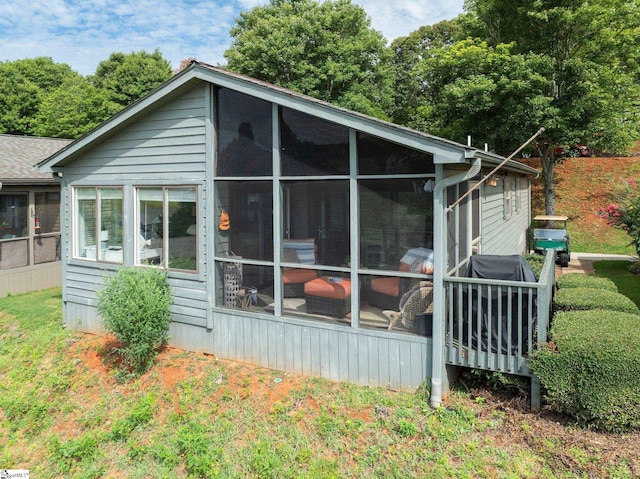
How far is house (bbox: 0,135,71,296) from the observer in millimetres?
10227

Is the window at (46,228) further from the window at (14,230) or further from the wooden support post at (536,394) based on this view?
the wooden support post at (536,394)

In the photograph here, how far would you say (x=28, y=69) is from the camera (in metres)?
29.2

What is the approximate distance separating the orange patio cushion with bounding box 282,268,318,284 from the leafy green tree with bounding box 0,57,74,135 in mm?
27356

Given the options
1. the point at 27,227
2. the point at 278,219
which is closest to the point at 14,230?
the point at 27,227

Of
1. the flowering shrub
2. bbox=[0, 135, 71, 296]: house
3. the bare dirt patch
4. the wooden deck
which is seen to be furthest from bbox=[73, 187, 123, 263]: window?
the flowering shrub

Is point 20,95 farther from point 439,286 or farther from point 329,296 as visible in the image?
point 439,286

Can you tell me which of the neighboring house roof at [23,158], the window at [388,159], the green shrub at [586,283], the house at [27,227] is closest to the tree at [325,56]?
the neighboring house roof at [23,158]

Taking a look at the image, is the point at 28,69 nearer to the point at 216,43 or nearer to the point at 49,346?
the point at 216,43

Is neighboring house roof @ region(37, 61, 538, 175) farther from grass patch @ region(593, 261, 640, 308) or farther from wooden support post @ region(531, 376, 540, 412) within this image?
grass patch @ region(593, 261, 640, 308)

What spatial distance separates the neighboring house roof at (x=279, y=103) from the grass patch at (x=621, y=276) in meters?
5.29

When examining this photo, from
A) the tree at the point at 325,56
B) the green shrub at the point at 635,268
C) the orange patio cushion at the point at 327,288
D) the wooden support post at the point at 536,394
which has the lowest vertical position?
the wooden support post at the point at 536,394

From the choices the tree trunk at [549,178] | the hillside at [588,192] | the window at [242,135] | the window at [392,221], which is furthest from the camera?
the hillside at [588,192]

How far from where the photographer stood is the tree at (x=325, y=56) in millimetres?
19062

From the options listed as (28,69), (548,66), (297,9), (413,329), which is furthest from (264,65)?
(28,69)
